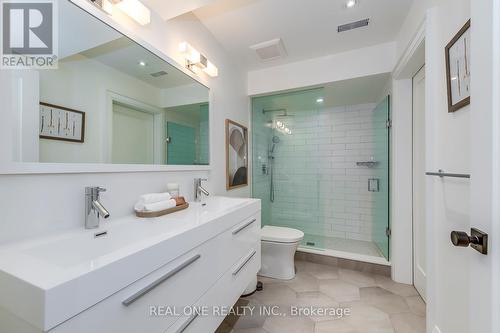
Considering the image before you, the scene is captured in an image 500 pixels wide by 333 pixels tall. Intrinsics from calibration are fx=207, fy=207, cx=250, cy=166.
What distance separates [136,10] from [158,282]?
1378 millimetres

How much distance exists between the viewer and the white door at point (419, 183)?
1.79m

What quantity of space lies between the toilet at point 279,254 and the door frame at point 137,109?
1.35m

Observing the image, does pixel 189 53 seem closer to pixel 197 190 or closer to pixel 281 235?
pixel 197 190

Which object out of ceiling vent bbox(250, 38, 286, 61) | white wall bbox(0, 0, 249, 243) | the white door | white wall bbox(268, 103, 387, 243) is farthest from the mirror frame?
the white door

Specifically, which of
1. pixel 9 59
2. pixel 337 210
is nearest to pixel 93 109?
pixel 9 59

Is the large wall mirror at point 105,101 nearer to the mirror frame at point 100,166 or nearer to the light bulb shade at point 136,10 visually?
the mirror frame at point 100,166

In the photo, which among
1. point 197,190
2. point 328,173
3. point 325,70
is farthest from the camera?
point 328,173

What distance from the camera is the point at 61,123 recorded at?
89cm

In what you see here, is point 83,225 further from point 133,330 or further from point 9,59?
point 9,59

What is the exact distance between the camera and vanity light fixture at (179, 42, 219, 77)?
1532 mm

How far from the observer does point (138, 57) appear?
1.23m

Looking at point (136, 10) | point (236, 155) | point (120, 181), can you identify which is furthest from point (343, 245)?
point (136, 10)

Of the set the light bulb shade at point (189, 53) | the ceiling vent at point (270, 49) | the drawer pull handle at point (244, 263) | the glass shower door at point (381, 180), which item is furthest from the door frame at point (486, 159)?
the glass shower door at point (381, 180)

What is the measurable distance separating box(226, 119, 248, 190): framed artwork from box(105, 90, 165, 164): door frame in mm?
842
